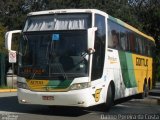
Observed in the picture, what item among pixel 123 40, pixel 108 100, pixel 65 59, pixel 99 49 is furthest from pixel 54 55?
pixel 123 40

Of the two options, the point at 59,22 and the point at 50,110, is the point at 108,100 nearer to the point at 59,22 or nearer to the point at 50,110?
the point at 50,110

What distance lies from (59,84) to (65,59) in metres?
0.81

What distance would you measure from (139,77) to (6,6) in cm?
3402

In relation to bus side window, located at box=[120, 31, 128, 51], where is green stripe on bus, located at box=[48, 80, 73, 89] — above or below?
below

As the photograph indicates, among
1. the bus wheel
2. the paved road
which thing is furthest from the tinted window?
the paved road

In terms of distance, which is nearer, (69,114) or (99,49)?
(99,49)

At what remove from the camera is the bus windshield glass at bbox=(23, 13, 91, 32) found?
48.0 ft

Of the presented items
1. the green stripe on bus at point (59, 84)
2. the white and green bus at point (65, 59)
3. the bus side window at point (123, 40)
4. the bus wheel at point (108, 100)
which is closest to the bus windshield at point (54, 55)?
the white and green bus at point (65, 59)

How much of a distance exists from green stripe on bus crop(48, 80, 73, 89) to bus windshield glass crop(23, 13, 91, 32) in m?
1.76

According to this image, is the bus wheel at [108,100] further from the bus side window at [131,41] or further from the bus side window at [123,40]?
the bus side window at [131,41]

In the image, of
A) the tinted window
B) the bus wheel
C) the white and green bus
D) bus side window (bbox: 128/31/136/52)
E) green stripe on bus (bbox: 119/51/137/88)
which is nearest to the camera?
the white and green bus

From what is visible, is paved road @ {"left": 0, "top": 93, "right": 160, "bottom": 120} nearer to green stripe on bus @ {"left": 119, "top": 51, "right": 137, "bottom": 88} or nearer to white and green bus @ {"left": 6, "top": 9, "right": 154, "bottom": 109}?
white and green bus @ {"left": 6, "top": 9, "right": 154, "bottom": 109}

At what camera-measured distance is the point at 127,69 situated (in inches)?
764

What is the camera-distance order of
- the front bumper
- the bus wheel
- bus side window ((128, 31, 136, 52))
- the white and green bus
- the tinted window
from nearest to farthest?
the front bumper
the white and green bus
the tinted window
the bus wheel
bus side window ((128, 31, 136, 52))
